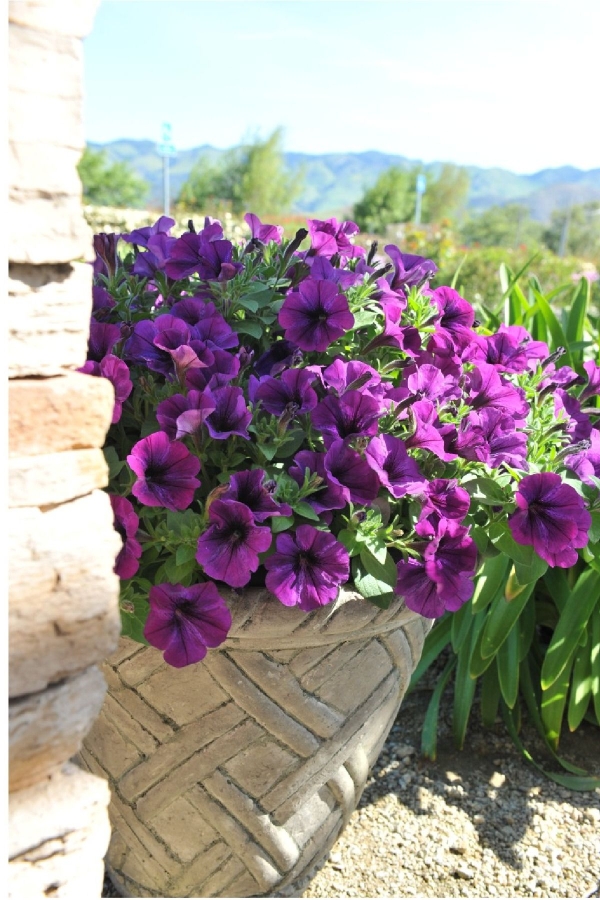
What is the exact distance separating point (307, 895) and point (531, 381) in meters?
1.04

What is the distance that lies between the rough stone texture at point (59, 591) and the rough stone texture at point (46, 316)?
5.6 inches

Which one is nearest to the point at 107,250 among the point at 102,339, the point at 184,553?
the point at 102,339

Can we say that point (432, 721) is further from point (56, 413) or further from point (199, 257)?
point (56, 413)

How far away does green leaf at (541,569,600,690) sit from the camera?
180 cm

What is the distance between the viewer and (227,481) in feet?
3.68

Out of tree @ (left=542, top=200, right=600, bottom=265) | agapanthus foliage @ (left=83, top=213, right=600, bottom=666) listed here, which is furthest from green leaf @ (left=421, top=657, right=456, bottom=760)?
tree @ (left=542, top=200, right=600, bottom=265)

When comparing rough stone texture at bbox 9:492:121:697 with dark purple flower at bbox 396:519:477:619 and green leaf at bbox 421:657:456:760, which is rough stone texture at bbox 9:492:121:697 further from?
green leaf at bbox 421:657:456:760

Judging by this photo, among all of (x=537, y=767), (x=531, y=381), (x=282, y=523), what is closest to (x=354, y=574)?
(x=282, y=523)

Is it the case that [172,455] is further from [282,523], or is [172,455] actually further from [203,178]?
[203,178]

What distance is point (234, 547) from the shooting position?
1040 millimetres

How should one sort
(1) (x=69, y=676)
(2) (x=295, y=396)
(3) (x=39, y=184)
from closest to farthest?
(3) (x=39, y=184) < (1) (x=69, y=676) < (2) (x=295, y=396)

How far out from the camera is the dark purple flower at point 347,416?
114 centimetres

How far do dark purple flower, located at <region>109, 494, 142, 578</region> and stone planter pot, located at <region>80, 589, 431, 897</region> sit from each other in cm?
15

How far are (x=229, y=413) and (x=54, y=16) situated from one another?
0.53 meters
